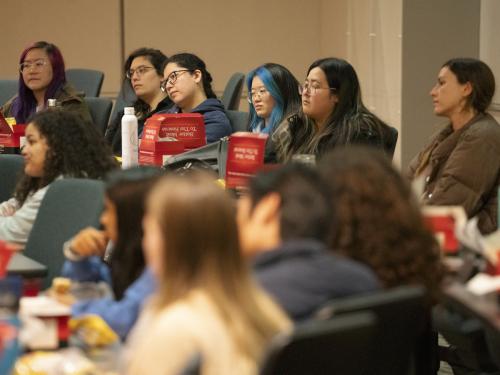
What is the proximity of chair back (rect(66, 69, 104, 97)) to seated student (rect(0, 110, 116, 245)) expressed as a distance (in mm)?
3236

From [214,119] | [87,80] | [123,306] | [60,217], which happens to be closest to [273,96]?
[214,119]

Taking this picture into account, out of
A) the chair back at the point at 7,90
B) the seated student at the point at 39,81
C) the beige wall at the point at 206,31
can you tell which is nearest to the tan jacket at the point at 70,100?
the seated student at the point at 39,81

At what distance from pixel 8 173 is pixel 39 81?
1.55 meters

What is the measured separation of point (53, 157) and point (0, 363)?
6.14 ft

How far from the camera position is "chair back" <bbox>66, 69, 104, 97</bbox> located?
724 cm

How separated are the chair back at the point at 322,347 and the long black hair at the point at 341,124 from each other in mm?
2268

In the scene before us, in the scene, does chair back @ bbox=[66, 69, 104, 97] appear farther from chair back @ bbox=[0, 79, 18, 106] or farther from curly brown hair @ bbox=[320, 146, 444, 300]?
curly brown hair @ bbox=[320, 146, 444, 300]

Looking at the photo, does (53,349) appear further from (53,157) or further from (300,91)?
(300,91)

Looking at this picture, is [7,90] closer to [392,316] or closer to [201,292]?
[392,316]

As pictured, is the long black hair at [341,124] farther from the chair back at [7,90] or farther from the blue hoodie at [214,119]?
the chair back at [7,90]

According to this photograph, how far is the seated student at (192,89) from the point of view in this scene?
5418mm

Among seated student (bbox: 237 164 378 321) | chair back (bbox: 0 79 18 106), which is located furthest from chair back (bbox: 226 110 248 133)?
seated student (bbox: 237 164 378 321)

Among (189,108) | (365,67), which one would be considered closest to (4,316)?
(189,108)

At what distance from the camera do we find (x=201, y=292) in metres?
1.94
